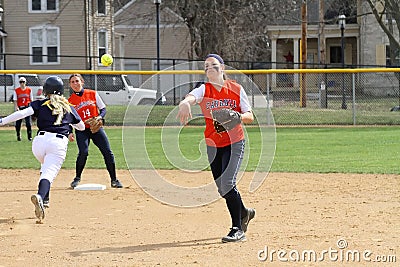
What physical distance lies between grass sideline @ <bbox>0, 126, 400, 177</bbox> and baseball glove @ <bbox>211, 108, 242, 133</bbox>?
685 cm

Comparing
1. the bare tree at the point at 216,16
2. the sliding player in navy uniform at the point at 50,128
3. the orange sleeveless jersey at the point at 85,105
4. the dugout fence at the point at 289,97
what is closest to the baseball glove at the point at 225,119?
the sliding player in navy uniform at the point at 50,128

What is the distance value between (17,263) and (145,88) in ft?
75.6

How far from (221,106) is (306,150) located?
10829 mm

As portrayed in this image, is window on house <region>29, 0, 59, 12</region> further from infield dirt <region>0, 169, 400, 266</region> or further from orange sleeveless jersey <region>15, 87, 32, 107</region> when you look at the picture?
infield dirt <region>0, 169, 400, 266</region>

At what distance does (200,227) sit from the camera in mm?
8305

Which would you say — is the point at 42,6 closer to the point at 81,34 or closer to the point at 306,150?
the point at 81,34

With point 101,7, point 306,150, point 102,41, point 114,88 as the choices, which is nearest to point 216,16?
point 114,88

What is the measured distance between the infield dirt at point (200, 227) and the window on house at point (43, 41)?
1313 inches

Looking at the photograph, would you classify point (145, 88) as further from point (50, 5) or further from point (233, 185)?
point (233, 185)

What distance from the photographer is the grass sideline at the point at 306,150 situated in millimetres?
14797

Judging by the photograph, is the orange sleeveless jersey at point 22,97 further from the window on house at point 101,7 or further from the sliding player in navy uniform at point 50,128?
the window on house at point 101,7

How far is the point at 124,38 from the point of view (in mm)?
51844

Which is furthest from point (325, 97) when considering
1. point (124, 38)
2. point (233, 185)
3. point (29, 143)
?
point (124, 38)

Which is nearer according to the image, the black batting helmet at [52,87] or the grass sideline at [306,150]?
the black batting helmet at [52,87]
